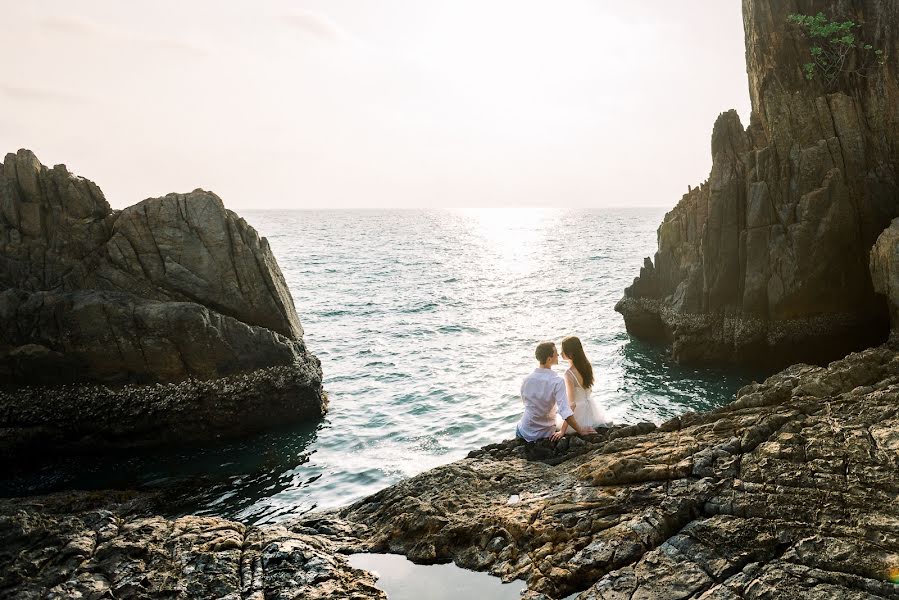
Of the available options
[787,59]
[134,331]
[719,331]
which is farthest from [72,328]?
[787,59]

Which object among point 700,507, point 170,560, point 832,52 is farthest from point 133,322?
point 832,52

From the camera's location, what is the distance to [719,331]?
2614 cm

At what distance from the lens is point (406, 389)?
2448 cm

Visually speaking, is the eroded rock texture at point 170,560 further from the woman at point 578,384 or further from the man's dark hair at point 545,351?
the woman at point 578,384

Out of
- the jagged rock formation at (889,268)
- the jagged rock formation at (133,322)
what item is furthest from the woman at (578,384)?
the jagged rock formation at (889,268)

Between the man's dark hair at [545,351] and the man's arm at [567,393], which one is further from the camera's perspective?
the man's arm at [567,393]

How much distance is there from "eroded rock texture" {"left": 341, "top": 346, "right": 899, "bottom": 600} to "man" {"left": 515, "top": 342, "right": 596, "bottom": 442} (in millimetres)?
602

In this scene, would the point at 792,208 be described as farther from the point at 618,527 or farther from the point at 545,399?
the point at 618,527

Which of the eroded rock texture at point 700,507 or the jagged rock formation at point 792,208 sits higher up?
the jagged rock formation at point 792,208

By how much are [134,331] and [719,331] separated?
2375cm

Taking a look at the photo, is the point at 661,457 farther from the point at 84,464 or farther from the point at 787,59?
the point at 787,59

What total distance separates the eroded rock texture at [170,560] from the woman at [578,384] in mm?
5012

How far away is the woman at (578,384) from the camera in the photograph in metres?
11.4

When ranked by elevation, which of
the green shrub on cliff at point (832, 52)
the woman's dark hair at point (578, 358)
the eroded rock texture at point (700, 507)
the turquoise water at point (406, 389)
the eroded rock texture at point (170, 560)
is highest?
the green shrub on cliff at point (832, 52)
